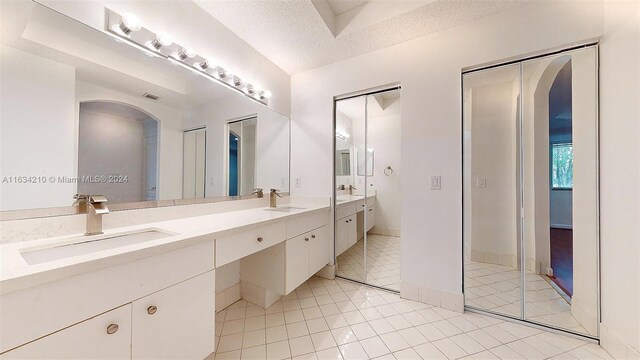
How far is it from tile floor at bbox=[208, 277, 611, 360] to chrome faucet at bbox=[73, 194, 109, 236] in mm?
966

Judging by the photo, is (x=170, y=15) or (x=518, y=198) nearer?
(x=170, y=15)

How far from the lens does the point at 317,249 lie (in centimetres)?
212

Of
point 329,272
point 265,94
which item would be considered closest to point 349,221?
point 329,272

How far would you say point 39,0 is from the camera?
3.38 ft

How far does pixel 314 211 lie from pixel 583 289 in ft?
6.47

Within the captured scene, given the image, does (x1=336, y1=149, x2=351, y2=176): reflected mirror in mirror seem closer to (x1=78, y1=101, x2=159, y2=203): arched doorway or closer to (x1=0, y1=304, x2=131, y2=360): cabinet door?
(x1=78, y1=101, x2=159, y2=203): arched doorway

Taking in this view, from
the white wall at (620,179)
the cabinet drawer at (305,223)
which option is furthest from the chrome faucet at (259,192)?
the white wall at (620,179)

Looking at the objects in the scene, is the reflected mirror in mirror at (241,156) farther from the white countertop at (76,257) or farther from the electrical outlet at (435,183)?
the electrical outlet at (435,183)

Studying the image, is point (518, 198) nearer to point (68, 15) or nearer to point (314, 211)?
point (314, 211)

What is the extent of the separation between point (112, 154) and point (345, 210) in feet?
6.35

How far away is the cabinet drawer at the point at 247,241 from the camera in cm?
121

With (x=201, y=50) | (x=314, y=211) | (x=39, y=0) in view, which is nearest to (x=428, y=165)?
(x=314, y=211)

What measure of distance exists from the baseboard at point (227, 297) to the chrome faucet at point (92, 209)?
1009 millimetres

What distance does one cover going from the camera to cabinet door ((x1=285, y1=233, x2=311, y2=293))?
1714mm
